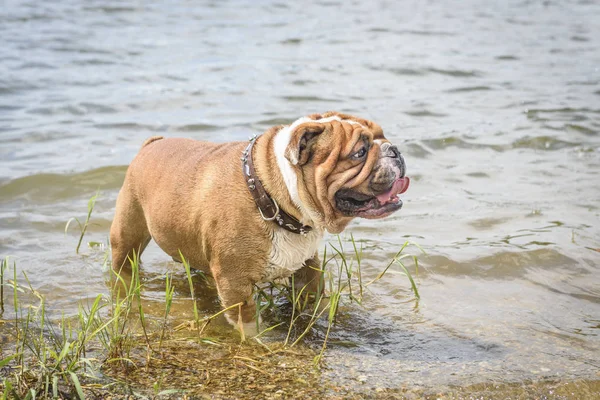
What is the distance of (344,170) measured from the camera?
4.34 m

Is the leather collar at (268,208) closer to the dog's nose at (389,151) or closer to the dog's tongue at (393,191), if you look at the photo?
the dog's tongue at (393,191)

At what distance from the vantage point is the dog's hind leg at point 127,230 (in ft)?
17.7

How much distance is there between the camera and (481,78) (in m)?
12.7

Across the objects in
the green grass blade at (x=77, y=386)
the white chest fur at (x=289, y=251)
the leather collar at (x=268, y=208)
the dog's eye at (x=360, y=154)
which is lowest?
the green grass blade at (x=77, y=386)

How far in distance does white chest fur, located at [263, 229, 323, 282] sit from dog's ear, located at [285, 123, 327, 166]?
476 mm

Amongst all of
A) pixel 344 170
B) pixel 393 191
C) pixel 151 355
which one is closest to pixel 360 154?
pixel 344 170

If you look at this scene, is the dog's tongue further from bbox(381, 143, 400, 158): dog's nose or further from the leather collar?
the leather collar

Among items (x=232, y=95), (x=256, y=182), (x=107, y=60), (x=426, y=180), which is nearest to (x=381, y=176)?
(x=256, y=182)

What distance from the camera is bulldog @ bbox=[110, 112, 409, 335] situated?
432 centimetres

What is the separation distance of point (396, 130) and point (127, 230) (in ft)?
17.1

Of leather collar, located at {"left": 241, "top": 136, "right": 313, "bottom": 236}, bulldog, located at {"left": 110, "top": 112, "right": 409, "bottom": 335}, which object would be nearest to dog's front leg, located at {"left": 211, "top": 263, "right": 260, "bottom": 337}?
bulldog, located at {"left": 110, "top": 112, "right": 409, "bottom": 335}

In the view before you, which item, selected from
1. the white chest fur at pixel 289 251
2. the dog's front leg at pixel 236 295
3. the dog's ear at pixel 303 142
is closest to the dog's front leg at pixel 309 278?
the white chest fur at pixel 289 251

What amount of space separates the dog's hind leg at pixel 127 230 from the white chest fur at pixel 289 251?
1222 millimetres

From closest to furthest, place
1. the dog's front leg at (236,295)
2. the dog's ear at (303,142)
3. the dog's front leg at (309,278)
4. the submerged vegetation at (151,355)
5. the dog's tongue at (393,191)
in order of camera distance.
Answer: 1. the submerged vegetation at (151,355)
2. the dog's ear at (303,142)
3. the dog's tongue at (393,191)
4. the dog's front leg at (236,295)
5. the dog's front leg at (309,278)
